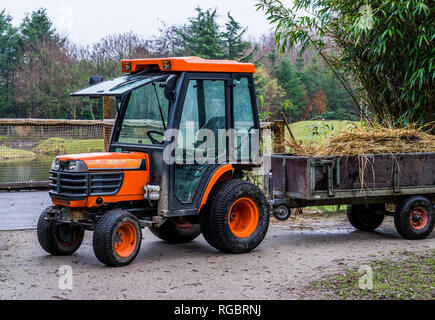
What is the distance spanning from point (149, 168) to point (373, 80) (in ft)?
15.3

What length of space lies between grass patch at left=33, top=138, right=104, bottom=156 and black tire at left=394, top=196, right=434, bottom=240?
501cm

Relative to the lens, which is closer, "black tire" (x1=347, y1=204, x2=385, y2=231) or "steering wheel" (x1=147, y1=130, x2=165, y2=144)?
"steering wheel" (x1=147, y1=130, x2=165, y2=144)

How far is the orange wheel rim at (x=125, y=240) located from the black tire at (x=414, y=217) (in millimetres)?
3442

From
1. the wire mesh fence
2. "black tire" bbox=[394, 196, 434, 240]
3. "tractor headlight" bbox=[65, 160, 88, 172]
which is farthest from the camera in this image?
the wire mesh fence

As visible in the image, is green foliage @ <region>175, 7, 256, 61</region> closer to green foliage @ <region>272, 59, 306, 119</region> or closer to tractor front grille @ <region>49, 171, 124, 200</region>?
green foliage @ <region>272, 59, 306, 119</region>

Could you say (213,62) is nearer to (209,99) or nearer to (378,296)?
(209,99)

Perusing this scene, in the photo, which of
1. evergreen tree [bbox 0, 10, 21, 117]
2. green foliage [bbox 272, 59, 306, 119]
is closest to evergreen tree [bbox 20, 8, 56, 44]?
evergreen tree [bbox 0, 10, 21, 117]

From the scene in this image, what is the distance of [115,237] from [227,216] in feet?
4.19

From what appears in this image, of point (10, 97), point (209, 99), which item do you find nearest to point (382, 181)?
point (209, 99)

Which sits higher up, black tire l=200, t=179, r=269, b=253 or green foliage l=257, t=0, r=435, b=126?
green foliage l=257, t=0, r=435, b=126

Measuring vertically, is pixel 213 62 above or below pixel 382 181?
above

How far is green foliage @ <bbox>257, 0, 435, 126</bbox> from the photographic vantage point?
27.8 feet

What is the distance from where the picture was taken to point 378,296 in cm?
500

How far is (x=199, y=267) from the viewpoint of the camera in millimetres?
6254
